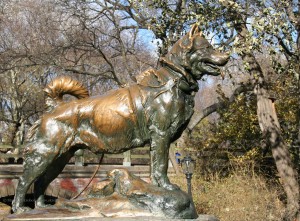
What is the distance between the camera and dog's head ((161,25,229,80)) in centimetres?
572

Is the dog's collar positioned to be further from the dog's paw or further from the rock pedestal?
the dog's paw

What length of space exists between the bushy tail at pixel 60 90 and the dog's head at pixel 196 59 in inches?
45.5

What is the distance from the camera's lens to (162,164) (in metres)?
5.56

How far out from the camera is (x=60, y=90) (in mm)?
6012

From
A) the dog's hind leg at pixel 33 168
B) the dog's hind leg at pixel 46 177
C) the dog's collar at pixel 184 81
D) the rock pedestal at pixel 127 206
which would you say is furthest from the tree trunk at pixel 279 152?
the dog's hind leg at pixel 33 168

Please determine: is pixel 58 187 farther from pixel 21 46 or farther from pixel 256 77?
pixel 21 46

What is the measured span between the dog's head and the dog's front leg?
0.80m

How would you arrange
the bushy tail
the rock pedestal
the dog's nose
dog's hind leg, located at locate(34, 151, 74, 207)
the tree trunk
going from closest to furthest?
1. the rock pedestal
2. the dog's nose
3. dog's hind leg, located at locate(34, 151, 74, 207)
4. the bushy tail
5. the tree trunk

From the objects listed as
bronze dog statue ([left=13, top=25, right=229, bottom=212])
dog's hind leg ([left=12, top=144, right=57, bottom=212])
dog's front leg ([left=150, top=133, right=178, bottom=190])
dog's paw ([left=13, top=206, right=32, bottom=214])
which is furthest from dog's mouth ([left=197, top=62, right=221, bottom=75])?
dog's paw ([left=13, top=206, right=32, bottom=214])

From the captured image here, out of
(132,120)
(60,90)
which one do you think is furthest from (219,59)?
(60,90)

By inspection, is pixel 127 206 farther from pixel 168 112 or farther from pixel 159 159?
pixel 168 112

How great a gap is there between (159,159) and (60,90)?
147 centimetres

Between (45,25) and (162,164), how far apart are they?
20464mm

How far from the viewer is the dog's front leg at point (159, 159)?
218 inches
